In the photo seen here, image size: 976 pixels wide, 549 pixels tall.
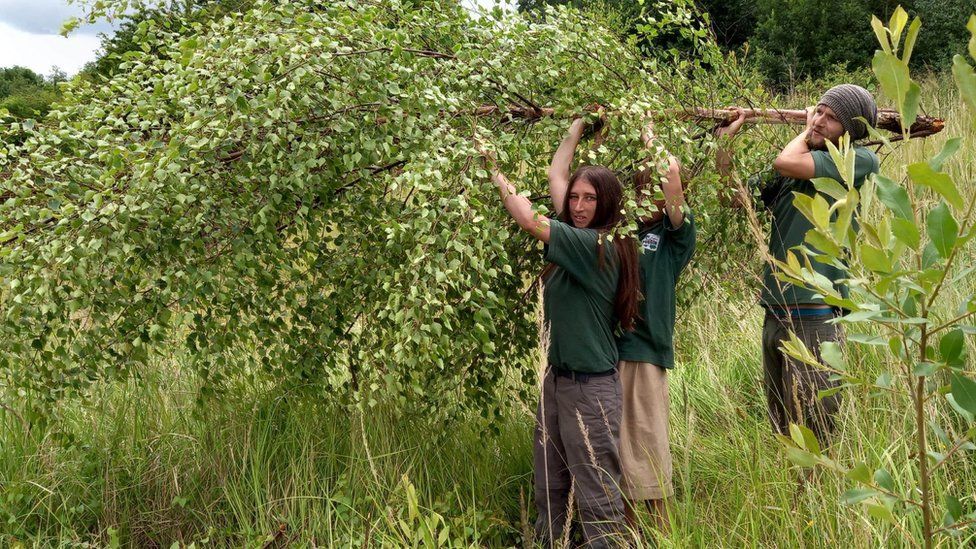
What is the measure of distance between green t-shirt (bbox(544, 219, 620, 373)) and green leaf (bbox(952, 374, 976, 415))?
1.96 m

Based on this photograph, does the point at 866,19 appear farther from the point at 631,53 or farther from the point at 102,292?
the point at 102,292

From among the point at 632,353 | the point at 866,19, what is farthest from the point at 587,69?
the point at 866,19

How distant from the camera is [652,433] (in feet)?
12.7

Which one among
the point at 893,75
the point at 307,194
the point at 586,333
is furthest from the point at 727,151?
the point at 893,75

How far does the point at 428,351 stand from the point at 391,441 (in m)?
1.19

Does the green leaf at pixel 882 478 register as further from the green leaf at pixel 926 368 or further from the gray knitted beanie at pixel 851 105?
the gray knitted beanie at pixel 851 105

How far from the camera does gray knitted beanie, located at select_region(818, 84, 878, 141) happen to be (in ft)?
12.3

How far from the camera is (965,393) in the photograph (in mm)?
1689

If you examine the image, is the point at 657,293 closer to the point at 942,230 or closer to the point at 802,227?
the point at 802,227

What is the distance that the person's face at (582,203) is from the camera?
12.2 feet

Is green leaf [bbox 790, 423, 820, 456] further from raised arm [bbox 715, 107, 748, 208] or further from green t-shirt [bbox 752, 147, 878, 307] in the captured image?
raised arm [bbox 715, 107, 748, 208]

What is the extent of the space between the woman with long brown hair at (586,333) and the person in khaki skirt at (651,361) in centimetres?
13

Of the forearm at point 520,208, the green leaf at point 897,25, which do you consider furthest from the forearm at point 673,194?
the green leaf at point 897,25

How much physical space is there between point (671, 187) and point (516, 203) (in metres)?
0.68
